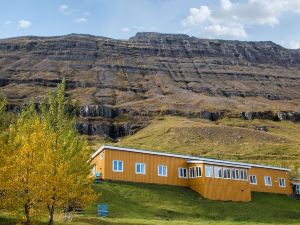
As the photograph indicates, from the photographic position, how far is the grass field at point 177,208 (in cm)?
4062

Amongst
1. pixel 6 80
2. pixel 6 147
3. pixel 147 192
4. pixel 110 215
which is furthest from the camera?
pixel 6 80

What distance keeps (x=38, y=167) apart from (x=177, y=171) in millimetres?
31832

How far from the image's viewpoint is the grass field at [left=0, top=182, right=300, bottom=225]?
40625 millimetres

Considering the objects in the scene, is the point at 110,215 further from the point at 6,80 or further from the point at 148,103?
the point at 6,80

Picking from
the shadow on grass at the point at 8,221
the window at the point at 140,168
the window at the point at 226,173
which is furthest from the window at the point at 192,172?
the shadow on grass at the point at 8,221

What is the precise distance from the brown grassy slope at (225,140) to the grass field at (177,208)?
45.1m

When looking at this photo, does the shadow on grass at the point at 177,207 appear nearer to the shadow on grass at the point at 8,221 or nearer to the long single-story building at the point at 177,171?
the long single-story building at the point at 177,171

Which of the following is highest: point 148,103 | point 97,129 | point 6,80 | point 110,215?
point 6,80

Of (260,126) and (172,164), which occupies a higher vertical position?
(260,126)

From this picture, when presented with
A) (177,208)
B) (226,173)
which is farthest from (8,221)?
(226,173)

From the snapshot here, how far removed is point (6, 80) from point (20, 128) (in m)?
180

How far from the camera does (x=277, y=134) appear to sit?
13962 cm

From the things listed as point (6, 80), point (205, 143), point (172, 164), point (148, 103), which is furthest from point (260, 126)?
point (6, 80)

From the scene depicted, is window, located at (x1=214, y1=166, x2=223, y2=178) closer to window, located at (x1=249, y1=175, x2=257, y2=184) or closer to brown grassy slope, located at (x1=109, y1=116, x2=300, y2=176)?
window, located at (x1=249, y1=175, x2=257, y2=184)
